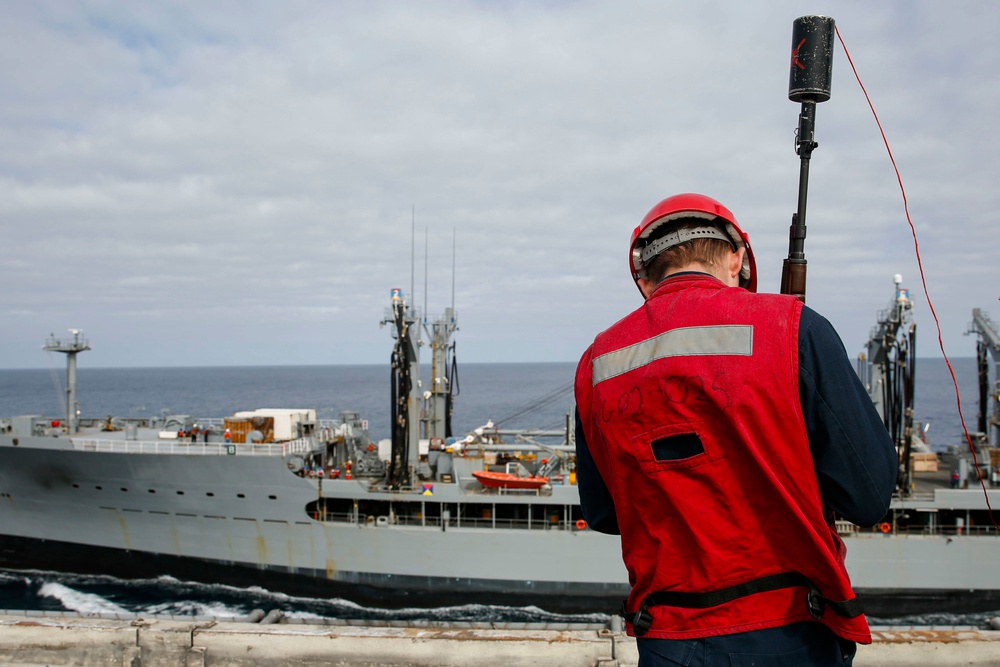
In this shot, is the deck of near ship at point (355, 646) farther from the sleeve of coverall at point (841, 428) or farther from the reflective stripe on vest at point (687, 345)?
the reflective stripe on vest at point (687, 345)

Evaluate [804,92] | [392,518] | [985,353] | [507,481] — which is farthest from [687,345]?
[985,353]

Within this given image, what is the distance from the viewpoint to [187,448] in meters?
20.5

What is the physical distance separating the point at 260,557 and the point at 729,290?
2126 centimetres

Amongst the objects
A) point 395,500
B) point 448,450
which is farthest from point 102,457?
point 448,450

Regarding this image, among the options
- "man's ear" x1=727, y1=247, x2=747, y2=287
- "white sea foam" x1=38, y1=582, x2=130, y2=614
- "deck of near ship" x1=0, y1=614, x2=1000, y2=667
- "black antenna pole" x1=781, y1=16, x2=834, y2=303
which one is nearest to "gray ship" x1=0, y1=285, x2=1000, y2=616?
"white sea foam" x1=38, y1=582, x2=130, y2=614

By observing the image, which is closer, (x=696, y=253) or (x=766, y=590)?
(x=766, y=590)

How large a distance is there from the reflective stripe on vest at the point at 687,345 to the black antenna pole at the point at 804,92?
1012mm

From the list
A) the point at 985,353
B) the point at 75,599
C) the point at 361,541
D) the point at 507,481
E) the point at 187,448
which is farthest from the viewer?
the point at 985,353

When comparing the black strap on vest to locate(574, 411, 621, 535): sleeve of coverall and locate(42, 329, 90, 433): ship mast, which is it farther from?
locate(42, 329, 90, 433): ship mast

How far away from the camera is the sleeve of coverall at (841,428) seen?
1.61 m

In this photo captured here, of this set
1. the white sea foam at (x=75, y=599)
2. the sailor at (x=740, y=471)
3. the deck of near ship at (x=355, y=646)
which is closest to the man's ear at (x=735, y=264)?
the sailor at (x=740, y=471)

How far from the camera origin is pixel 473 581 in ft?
64.7

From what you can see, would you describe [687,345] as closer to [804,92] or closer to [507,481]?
[804,92]

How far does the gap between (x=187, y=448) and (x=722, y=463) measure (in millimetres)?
21396
